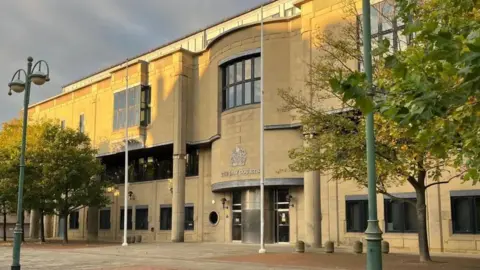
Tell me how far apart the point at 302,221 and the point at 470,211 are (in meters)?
10.7

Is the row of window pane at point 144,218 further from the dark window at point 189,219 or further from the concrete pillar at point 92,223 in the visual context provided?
the concrete pillar at point 92,223

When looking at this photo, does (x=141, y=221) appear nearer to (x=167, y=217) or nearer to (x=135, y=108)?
(x=167, y=217)

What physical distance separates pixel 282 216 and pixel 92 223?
24501mm

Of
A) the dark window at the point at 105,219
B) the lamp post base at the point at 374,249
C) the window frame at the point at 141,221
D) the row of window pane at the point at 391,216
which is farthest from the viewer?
the dark window at the point at 105,219

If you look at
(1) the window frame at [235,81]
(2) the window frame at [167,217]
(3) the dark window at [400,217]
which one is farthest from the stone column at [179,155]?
(3) the dark window at [400,217]

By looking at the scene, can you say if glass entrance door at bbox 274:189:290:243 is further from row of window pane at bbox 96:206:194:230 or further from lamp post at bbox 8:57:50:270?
lamp post at bbox 8:57:50:270

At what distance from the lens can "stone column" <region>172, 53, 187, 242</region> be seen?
1640 inches

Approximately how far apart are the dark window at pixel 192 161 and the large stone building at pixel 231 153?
82mm

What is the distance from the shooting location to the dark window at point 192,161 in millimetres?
43312

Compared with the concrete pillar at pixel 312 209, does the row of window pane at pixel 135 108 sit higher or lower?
higher

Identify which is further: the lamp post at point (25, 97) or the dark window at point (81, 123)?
the dark window at point (81, 123)

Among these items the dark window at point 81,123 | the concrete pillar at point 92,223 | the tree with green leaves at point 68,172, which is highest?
the dark window at point 81,123

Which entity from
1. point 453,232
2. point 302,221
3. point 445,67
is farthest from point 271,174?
point 445,67

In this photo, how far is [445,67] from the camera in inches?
237
